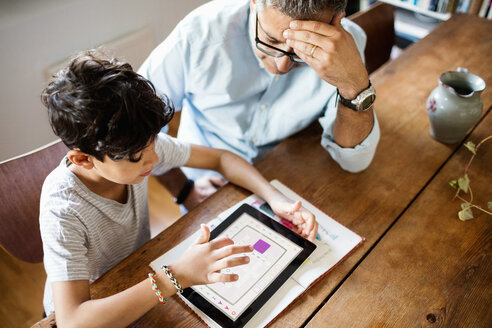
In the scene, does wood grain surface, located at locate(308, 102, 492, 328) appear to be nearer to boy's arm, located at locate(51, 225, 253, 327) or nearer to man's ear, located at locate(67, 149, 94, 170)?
boy's arm, located at locate(51, 225, 253, 327)

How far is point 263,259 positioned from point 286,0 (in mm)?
641

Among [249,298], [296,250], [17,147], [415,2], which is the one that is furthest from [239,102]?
[415,2]

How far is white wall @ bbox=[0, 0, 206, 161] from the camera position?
63.1 inches

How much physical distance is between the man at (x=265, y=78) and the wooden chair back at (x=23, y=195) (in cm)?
41

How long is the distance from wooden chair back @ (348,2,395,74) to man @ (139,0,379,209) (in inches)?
19.5

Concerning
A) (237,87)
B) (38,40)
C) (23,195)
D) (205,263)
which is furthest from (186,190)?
(38,40)

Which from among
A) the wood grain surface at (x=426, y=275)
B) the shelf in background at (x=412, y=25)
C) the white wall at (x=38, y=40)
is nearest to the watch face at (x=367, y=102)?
the wood grain surface at (x=426, y=275)

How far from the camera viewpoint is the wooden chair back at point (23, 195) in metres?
1.01

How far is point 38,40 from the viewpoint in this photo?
1.67 meters

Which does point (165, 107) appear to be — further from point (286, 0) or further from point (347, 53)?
point (347, 53)

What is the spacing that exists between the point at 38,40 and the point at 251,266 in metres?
1.51

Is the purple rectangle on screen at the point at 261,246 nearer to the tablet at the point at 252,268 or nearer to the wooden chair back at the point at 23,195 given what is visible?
the tablet at the point at 252,268

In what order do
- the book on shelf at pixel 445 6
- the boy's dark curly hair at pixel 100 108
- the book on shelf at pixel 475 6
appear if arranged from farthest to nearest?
1. the book on shelf at pixel 445 6
2. the book on shelf at pixel 475 6
3. the boy's dark curly hair at pixel 100 108

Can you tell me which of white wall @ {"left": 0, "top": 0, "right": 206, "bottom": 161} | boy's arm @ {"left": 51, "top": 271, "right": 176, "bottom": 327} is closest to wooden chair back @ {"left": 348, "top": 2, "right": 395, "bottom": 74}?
white wall @ {"left": 0, "top": 0, "right": 206, "bottom": 161}
